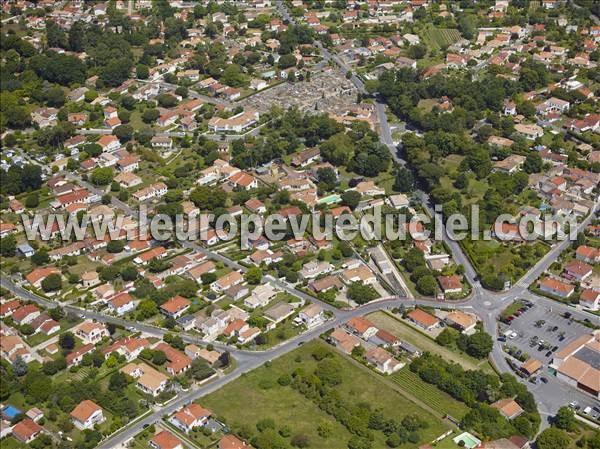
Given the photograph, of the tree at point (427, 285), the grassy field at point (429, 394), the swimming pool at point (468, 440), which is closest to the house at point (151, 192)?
the tree at point (427, 285)

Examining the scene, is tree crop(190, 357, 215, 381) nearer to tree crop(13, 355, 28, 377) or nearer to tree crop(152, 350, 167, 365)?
tree crop(152, 350, 167, 365)

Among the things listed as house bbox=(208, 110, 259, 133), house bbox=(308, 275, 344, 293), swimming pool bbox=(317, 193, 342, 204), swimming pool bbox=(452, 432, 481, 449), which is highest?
house bbox=(208, 110, 259, 133)

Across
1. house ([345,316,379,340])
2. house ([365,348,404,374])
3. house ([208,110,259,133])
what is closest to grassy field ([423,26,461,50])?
house ([208,110,259,133])

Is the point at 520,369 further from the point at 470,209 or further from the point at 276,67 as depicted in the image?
the point at 276,67

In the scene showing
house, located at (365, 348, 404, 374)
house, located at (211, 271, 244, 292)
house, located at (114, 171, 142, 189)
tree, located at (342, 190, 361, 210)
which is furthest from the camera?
house, located at (114, 171, 142, 189)

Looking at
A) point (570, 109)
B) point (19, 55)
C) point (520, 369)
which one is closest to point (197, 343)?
point (520, 369)

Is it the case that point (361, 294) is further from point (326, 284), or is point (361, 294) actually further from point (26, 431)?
point (26, 431)

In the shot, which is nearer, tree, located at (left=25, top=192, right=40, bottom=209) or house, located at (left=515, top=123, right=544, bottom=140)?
tree, located at (left=25, top=192, right=40, bottom=209)
